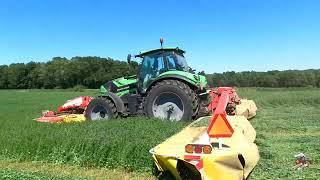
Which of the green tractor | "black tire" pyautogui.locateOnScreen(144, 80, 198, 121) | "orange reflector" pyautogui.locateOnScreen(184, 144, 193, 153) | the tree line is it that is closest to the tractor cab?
the green tractor

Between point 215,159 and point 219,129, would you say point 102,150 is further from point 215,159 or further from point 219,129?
point 215,159

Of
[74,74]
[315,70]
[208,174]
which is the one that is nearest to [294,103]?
[208,174]

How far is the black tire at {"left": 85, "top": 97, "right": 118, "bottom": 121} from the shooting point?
11.8 m

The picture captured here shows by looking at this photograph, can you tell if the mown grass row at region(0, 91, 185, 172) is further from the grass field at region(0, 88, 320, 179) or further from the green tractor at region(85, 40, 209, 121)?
the green tractor at region(85, 40, 209, 121)

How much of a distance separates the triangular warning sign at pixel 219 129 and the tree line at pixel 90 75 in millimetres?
27087

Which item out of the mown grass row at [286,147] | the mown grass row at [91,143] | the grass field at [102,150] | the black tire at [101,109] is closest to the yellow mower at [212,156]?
the mown grass row at [286,147]

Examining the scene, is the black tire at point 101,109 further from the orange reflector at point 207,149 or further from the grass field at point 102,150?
the orange reflector at point 207,149

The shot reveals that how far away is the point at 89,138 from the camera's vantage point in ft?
25.7

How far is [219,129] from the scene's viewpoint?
19.8 ft

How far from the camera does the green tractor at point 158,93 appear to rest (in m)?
11.0

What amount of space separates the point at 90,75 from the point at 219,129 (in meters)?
56.3

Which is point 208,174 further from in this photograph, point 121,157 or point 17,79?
point 17,79

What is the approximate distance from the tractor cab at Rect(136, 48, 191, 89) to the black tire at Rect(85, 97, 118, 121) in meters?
1.03

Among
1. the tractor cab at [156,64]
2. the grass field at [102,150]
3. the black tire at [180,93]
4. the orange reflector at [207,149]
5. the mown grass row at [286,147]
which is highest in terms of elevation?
the tractor cab at [156,64]
